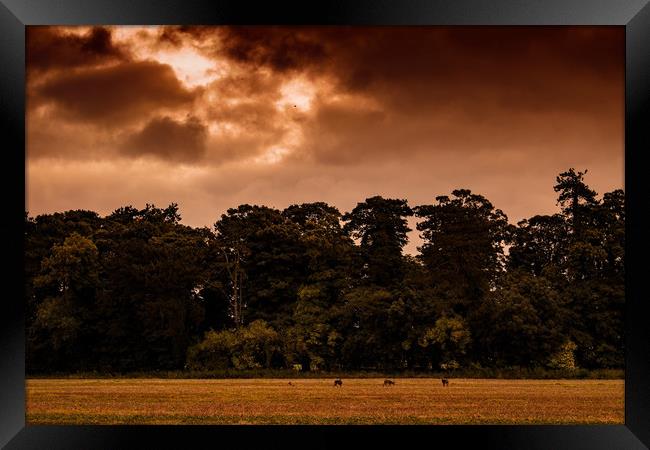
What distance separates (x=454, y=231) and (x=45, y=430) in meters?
26.4

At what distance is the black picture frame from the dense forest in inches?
764

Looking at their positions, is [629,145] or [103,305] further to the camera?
[103,305]

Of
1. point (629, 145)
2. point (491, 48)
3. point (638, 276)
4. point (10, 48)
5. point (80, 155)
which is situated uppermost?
point (491, 48)

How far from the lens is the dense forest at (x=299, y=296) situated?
26.3 meters

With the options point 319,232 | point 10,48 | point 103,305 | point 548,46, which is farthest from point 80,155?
point 10,48

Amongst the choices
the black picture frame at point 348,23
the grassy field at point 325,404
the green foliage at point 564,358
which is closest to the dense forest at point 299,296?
the green foliage at point 564,358

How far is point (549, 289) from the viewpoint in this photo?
89.3 ft

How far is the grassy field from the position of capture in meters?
12.2

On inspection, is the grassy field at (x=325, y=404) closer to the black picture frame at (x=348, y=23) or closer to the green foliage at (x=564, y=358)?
the green foliage at (x=564, y=358)

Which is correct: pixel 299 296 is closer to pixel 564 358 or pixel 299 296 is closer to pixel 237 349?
pixel 237 349

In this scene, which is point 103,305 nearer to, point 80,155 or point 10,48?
point 80,155

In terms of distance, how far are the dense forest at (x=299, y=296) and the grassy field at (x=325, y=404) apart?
5190 millimetres

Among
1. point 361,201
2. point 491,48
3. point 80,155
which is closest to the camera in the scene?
point 491,48

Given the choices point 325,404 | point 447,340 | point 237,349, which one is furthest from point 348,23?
point 447,340
